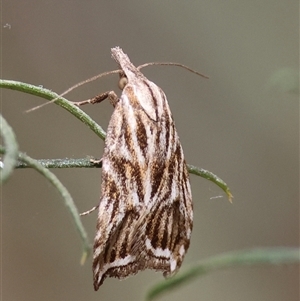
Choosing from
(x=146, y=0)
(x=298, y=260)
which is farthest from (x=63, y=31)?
(x=298, y=260)

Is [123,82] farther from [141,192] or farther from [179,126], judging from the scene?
[179,126]

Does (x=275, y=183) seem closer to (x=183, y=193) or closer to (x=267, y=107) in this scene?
(x=267, y=107)

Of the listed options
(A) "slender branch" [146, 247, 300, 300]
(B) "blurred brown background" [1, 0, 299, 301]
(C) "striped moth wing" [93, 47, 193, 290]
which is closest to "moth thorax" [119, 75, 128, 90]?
(C) "striped moth wing" [93, 47, 193, 290]

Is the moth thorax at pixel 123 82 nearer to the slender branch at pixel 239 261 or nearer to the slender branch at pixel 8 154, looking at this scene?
the slender branch at pixel 8 154

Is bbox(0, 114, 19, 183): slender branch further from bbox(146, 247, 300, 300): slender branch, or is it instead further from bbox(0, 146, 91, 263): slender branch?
bbox(146, 247, 300, 300): slender branch

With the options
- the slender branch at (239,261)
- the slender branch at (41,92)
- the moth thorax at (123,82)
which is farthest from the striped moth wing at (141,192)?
the slender branch at (239,261)

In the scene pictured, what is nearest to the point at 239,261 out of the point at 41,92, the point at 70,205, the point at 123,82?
the point at 70,205
